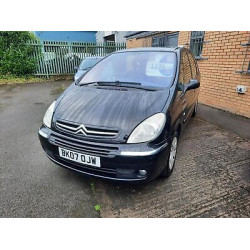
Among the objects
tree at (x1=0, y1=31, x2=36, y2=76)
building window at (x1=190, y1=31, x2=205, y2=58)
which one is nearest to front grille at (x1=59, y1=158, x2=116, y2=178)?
building window at (x1=190, y1=31, x2=205, y2=58)

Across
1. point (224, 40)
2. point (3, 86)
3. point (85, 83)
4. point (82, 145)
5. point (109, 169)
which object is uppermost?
point (224, 40)

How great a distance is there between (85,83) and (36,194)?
1.54 meters

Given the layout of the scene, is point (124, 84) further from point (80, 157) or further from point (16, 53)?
point (16, 53)

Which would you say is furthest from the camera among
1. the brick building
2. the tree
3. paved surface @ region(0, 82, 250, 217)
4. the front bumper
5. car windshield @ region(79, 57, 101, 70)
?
the tree

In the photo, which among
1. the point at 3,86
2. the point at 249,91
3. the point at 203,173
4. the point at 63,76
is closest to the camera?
the point at 203,173

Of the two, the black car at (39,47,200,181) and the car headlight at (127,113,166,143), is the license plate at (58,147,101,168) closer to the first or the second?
the black car at (39,47,200,181)

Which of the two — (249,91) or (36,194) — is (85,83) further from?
(249,91)

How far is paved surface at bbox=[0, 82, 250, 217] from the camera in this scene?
1985 millimetres

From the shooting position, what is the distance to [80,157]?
1938 millimetres

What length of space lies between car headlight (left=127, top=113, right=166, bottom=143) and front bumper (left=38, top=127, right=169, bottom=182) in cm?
6

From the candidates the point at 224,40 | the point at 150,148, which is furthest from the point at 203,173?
the point at 224,40

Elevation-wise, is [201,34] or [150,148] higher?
[201,34]

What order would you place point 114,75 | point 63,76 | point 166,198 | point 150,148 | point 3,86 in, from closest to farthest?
point 150,148, point 166,198, point 114,75, point 3,86, point 63,76

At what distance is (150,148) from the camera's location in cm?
182
